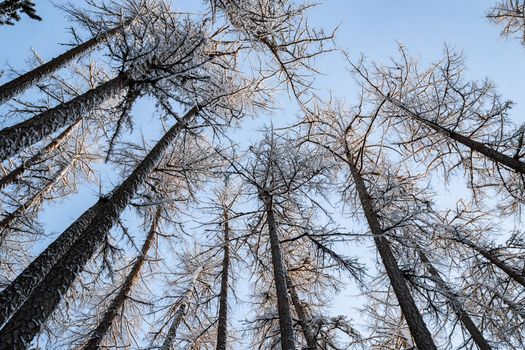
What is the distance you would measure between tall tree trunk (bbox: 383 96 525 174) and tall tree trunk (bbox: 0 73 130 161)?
17.8 feet

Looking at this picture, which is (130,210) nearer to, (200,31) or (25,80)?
(200,31)

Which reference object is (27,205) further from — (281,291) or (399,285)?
(399,285)

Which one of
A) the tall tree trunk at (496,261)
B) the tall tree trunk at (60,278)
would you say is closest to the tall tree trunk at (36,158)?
the tall tree trunk at (60,278)

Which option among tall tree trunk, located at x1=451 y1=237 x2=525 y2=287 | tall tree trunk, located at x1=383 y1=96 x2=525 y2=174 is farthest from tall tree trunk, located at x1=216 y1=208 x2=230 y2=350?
tall tree trunk, located at x1=451 y1=237 x2=525 y2=287

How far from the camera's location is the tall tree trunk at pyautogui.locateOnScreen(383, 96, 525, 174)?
5883 mm

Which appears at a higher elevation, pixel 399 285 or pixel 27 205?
pixel 27 205

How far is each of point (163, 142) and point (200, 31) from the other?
2291 millimetres

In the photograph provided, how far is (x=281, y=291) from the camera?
17.3 ft

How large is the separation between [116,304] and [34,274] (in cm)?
452

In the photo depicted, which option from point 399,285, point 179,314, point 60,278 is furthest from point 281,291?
point 179,314

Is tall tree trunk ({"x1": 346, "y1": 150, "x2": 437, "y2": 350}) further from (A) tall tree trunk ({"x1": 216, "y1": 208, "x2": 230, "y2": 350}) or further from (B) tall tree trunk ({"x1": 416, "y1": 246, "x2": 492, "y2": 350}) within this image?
(A) tall tree trunk ({"x1": 216, "y1": 208, "x2": 230, "y2": 350})

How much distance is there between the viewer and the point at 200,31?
644cm

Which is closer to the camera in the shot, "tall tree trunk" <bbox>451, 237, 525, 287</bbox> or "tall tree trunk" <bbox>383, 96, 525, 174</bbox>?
"tall tree trunk" <bbox>383, 96, 525, 174</bbox>

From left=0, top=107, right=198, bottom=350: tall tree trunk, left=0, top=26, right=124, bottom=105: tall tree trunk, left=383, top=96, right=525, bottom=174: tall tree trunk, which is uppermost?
left=0, top=26, right=124, bottom=105: tall tree trunk
